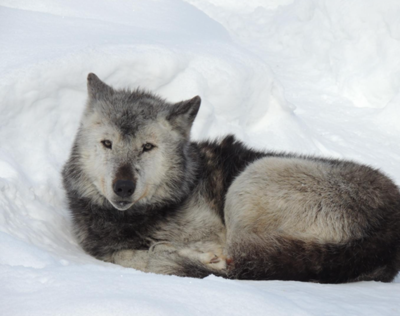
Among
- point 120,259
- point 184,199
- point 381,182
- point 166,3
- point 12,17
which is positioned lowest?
point 120,259

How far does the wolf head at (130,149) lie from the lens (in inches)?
153

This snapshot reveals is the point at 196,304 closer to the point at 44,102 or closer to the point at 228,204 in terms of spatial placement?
the point at 228,204

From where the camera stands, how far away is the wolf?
3645mm

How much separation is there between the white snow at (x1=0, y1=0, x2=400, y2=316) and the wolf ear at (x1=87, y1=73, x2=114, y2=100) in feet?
2.96

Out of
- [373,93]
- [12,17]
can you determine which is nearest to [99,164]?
[12,17]

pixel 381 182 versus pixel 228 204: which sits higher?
pixel 381 182

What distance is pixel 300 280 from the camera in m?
3.56

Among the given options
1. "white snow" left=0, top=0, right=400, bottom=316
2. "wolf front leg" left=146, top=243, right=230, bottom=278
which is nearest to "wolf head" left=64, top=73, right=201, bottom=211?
"wolf front leg" left=146, top=243, right=230, bottom=278

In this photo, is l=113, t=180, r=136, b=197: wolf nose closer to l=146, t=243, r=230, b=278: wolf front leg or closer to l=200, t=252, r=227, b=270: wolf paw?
l=146, t=243, r=230, b=278: wolf front leg

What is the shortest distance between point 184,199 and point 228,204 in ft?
1.26

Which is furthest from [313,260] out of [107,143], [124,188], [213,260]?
[107,143]

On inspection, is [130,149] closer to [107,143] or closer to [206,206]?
[107,143]

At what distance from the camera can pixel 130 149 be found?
3.97 meters

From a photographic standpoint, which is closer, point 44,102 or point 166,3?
point 44,102
